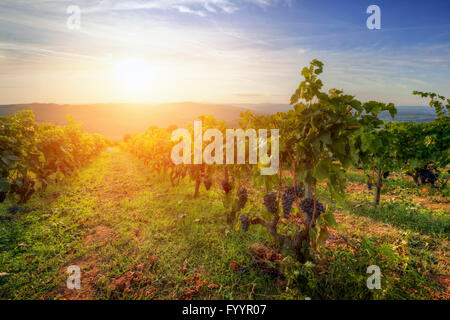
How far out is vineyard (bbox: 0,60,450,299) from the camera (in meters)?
2.73

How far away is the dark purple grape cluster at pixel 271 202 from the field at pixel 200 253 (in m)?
0.75

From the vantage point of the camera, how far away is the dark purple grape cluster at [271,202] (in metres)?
3.54

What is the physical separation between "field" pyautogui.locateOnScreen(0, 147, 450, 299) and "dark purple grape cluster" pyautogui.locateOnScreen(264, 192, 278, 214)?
0.75m

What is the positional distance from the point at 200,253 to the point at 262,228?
1.67 metres

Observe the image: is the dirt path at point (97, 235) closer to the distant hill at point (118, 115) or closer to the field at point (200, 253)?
the field at point (200, 253)

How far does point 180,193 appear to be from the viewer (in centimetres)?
812

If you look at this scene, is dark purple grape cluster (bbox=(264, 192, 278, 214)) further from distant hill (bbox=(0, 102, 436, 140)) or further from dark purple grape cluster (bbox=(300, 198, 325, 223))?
distant hill (bbox=(0, 102, 436, 140))

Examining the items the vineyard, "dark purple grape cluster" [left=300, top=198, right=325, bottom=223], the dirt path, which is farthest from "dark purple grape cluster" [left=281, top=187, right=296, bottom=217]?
the dirt path

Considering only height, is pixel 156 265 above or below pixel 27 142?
below

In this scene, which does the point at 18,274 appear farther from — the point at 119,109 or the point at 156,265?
the point at 119,109
